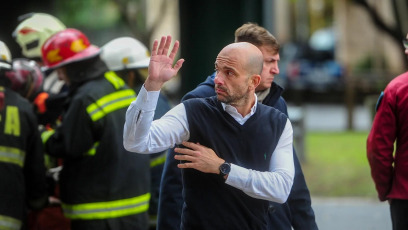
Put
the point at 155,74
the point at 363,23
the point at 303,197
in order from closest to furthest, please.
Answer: the point at 155,74 → the point at 303,197 → the point at 363,23

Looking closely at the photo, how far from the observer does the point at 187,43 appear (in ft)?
34.9

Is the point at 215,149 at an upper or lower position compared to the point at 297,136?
upper

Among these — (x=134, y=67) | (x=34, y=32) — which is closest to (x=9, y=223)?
(x=134, y=67)

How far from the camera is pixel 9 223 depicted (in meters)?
6.07

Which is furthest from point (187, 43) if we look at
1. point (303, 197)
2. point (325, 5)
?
point (325, 5)

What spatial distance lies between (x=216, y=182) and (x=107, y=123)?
2.01 metres

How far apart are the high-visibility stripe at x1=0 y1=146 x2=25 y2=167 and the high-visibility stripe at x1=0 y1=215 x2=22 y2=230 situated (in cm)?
36

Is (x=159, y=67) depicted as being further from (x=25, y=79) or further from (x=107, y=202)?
(x=25, y=79)

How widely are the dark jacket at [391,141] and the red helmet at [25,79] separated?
8.34 feet

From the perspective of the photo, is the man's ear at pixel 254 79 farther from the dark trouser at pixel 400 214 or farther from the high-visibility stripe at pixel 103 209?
the high-visibility stripe at pixel 103 209

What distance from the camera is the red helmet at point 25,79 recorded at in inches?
265

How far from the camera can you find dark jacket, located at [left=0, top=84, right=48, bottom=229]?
6.03 meters

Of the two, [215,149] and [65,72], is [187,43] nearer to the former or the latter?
[65,72]

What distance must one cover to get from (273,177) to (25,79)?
3072 mm
